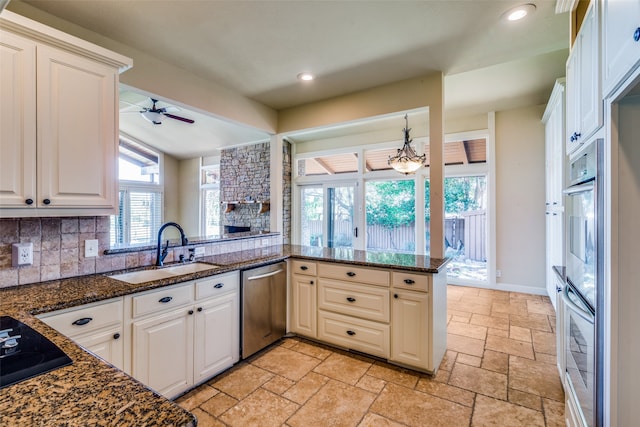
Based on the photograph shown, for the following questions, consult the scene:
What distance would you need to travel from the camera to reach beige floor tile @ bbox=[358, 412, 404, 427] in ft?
6.29

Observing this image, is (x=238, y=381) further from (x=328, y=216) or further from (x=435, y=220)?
(x=328, y=216)

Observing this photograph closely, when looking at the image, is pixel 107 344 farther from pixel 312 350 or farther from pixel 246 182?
pixel 246 182

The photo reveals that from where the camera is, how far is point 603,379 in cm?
117

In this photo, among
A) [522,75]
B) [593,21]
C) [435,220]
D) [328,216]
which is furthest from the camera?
[328,216]

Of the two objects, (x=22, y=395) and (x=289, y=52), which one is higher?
(x=289, y=52)

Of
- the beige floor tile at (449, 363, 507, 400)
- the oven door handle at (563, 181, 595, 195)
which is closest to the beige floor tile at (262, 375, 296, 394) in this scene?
the beige floor tile at (449, 363, 507, 400)

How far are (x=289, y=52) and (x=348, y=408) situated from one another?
2890mm

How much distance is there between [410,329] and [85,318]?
2.28 meters

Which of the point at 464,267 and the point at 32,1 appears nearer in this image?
the point at 32,1

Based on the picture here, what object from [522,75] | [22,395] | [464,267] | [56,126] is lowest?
[464,267]

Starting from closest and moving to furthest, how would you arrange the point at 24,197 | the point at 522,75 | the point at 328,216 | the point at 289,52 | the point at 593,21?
the point at 593,21 < the point at 24,197 < the point at 289,52 < the point at 522,75 < the point at 328,216

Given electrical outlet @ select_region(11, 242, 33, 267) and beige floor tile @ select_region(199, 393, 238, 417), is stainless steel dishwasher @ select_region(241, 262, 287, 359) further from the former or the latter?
electrical outlet @ select_region(11, 242, 33, 267)

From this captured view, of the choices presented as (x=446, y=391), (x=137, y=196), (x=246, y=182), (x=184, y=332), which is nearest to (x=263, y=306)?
(x=184, y=332)

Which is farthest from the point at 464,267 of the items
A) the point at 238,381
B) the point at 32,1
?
the point at 32,1
